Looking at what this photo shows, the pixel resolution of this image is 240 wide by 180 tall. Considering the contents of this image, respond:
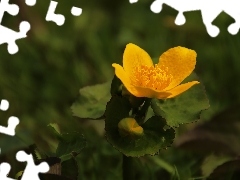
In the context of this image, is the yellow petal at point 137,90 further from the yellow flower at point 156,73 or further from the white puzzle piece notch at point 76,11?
the white puzzle piece notch at point 76,11

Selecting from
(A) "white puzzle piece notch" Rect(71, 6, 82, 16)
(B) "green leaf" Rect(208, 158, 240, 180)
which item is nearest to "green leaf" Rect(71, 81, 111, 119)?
(B) "green leaf" Rect(208, 158, 240, 180)

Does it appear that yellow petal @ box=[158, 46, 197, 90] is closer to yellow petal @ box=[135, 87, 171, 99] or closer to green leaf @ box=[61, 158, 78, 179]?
yellow petal @ box=[135, 87, 171, 99]

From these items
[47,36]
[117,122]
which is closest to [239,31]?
[47,36]

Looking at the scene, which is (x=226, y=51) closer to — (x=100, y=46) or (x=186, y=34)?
(x=186, y=34)

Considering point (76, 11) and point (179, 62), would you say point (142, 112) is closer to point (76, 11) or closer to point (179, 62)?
point (179, 62)

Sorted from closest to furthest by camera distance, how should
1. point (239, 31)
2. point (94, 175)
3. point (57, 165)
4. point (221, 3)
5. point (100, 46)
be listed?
point (57, 165) < point (94, 175) < point (221, 3) < point (239, 31) < point (100, 46)

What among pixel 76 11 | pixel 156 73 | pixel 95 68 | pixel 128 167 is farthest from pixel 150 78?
pixel 76 11
